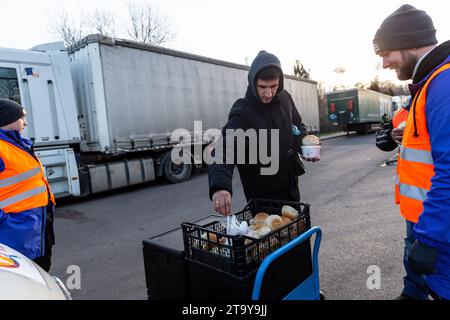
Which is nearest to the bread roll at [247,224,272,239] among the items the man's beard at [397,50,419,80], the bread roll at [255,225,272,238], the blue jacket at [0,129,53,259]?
the bread roll at [255,225,272,238]

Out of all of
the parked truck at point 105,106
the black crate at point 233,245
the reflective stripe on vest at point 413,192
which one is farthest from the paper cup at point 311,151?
the parked truck at point 105,106

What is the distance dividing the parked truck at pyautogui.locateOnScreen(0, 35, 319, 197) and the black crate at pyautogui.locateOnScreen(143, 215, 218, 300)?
6.22 m

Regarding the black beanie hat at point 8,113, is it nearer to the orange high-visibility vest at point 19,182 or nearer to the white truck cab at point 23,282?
the orange high-visibility vest at point 19,182

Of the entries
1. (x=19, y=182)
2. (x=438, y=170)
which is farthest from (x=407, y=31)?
(x=19, y=182)

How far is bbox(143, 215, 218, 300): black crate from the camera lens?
6.05ft

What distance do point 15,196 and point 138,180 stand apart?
678 centimetres

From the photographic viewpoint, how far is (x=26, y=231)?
8.22ft

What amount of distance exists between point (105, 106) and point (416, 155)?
7499mm

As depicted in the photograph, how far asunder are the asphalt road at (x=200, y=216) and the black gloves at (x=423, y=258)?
158 cm

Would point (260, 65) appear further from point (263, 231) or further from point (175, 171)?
point (175, 171)

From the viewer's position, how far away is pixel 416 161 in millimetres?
1700

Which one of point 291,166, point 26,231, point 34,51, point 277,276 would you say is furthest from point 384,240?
point 34,51

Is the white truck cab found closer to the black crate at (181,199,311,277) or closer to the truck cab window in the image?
the black crate at (181,199,311,277)

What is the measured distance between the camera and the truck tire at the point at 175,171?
32.3 feet
